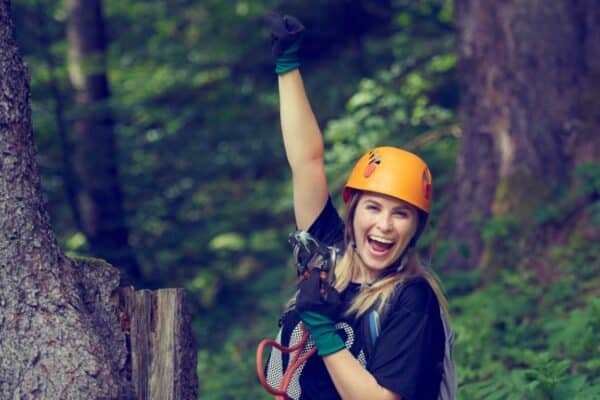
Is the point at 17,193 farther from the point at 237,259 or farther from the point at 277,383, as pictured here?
the point at 237,259

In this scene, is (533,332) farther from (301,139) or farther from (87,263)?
(87,263)

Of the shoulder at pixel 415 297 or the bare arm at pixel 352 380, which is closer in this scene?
the bare arm at pixel 352 380

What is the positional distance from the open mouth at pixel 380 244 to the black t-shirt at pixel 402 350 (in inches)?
7.0

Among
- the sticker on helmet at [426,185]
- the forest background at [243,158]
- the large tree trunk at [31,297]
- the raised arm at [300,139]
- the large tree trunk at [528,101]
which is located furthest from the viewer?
the large tree trunk at [528,101]

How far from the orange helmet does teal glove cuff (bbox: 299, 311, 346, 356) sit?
0.63m

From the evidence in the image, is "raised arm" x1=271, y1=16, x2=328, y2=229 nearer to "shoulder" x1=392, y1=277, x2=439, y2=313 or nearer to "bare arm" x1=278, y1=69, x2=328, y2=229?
"bare arm" x1=278, y1=69, x2=328, y2=229

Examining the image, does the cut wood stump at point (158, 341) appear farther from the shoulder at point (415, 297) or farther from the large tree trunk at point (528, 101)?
the large tree trunk at point (528, 101)

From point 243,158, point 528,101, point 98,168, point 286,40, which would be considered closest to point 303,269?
point 286,40

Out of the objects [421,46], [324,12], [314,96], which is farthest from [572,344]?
[324,12]

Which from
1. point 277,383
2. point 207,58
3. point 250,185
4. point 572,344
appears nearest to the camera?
point 277,383

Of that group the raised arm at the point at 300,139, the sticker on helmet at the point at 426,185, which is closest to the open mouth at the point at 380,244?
the sticker on helmet at the point at 426,185

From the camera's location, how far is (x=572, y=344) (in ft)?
17.8

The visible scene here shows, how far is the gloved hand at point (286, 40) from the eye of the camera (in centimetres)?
391

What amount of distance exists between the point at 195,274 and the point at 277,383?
701cm
